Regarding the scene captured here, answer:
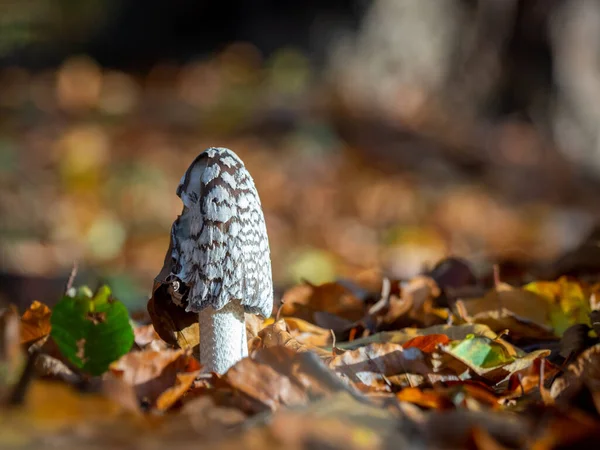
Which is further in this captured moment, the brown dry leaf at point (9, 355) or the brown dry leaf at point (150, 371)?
the brown dry leaf at point (150, 371)

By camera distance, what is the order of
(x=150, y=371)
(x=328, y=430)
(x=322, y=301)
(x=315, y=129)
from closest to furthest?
1. (x=328, y=430)
2. (x=150, y=371)
3. (x=322, y=301)
4. (x=315, y=129)

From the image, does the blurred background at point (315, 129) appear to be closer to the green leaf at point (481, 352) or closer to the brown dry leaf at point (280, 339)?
the brown dry leaf at point (280, 339)

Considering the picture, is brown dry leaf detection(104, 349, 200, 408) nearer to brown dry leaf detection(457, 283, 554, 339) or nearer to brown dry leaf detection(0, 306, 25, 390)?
brown dry leaf detection(0, 306, 25, 390)

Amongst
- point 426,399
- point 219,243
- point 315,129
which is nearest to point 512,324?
point 426,399

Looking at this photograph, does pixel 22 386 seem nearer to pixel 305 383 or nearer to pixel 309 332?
pixel 305 383

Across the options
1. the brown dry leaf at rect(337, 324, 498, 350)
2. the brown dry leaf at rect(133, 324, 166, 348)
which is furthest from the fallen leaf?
the brown dry leaf at rect(133, 324, 166, 348)

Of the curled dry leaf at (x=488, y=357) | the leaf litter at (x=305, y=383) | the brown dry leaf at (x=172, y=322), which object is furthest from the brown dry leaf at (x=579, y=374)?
the brown dry leaf at (x=172, y=322)
